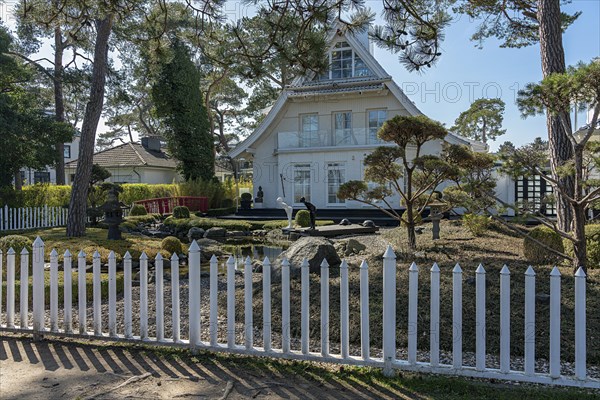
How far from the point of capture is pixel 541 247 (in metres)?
7.45

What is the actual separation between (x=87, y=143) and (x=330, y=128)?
48.9 feet

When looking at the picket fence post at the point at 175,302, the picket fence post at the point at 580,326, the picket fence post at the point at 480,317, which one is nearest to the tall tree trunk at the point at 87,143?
the picket fence post at the point at 175,302

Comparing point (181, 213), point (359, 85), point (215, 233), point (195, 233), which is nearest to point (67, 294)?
point (215, 233)

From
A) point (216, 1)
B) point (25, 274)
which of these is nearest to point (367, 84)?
point (216, 1)

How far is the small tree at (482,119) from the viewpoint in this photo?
40.3 metres

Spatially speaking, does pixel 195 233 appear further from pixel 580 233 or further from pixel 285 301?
pixel 285 301

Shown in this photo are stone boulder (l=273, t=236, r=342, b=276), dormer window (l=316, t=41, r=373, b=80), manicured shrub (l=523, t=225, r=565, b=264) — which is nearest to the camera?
stone boulder (l=273, t=236, r=342, b=276)

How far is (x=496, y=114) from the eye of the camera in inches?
1592

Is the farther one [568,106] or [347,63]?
[347,63]

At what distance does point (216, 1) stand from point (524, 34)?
33.6 ft

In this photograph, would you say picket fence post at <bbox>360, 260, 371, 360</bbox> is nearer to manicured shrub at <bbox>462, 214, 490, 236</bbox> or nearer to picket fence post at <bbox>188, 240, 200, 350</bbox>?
picket fence post at <bbox>188, 240, 200, 350</bbox>

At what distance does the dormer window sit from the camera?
25172 mm

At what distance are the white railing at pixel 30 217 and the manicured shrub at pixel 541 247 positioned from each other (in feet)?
54.0

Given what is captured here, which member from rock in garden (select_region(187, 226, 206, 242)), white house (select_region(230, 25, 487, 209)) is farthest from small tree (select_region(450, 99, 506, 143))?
rock in garden (select_region(187, 226, 206, 242))
